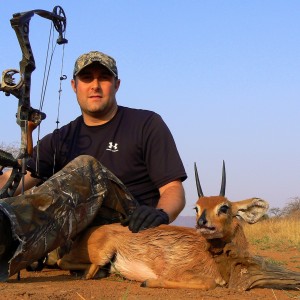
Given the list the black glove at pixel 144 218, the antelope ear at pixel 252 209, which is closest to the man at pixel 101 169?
the black glove at pixel 144 218

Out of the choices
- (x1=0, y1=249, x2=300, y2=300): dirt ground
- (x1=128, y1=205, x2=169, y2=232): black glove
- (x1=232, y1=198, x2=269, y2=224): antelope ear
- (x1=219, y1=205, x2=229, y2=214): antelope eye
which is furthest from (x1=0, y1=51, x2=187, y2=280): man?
(x1=232, y1=198, x2=269, y2=224): antelope ear

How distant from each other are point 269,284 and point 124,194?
1837 mm

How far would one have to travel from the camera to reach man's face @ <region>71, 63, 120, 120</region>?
Answer: 7.46 metres

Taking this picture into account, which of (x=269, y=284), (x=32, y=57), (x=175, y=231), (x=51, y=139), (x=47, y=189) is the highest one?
(x=32, y=57)

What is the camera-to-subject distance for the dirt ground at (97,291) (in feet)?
14.6

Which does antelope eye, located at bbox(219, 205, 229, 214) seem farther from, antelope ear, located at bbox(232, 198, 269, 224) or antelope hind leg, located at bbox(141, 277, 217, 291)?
antelope hind leg, located at bbox(141, 277, 217, 291)

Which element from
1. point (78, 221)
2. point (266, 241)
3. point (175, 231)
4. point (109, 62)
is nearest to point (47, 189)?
point (78, 221)

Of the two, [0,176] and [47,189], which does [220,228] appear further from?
[0,176]

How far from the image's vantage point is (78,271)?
20.7 feet

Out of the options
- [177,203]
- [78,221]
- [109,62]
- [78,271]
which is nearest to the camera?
[78,221]

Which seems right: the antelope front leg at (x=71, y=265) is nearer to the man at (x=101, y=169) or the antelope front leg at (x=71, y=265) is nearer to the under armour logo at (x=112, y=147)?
the man at (x=101, y=169)

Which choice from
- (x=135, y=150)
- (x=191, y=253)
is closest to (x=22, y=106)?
(x=135, y=150)

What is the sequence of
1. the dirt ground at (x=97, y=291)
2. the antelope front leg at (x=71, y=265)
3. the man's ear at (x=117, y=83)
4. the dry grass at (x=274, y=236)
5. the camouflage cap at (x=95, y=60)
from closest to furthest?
→ the dirt ground at (x=97, y=291)
the antelope front leg at (x=71, y=265)
the camouflage cap at (x=95, y=60)
the man's ear at (x=117, y=83)
the dry grass at (x=274, y=236)

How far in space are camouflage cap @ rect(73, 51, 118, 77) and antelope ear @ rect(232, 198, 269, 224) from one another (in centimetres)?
252
